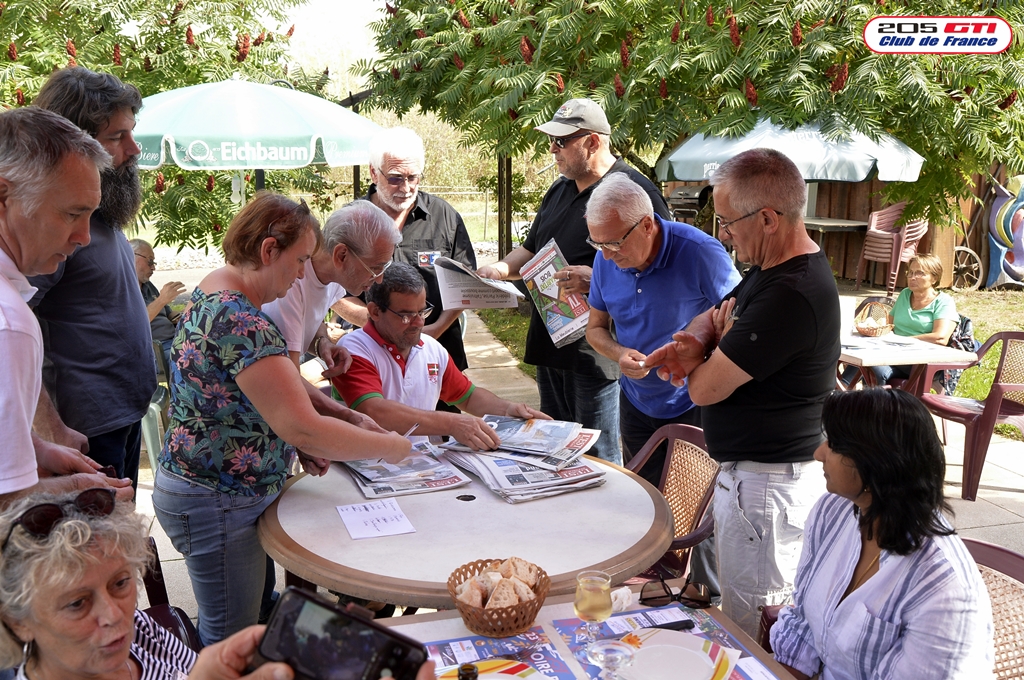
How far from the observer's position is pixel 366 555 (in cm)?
225

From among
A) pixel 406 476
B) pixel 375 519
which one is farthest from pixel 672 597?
pixel 406 476

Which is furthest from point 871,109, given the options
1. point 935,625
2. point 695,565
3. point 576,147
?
point 935,625

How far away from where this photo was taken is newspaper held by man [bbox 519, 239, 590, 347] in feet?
12.8

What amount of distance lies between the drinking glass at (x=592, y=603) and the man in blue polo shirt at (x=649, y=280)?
144cm

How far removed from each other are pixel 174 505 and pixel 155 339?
3.43 meters

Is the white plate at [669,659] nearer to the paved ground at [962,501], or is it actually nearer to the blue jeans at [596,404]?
the paved ground at [962,501]

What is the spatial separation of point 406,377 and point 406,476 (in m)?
0.61

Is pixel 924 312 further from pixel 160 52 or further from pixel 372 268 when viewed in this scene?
pixel 160 52

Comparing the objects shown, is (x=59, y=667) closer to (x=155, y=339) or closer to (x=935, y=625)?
(x=935, y=625)

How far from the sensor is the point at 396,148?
415 centimetres

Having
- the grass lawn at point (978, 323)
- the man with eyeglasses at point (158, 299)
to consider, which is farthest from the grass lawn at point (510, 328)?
the man with eyeglasses at point (158, 299)

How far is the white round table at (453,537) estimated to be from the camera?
2.12 metres

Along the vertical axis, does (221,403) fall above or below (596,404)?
above

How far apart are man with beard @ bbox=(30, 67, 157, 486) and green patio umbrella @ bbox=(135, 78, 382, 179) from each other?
2496 millimetres
